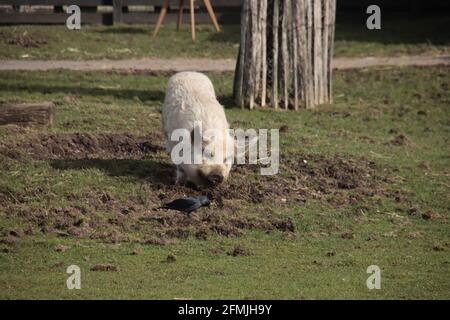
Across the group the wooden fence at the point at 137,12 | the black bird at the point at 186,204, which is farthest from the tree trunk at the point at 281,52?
the wooden fence at the point at 137,12

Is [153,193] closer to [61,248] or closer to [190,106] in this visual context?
[190,106]

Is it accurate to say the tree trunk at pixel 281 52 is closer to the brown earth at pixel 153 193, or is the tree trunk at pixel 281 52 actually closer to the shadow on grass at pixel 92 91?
the shadow on grass at pixel 92 91

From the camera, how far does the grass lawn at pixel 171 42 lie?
21.8 metres

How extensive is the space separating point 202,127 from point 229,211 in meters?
1.14

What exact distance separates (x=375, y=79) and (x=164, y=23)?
28.0 feet

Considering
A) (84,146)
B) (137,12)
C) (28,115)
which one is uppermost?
(137,12)

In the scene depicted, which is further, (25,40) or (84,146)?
(25,40)

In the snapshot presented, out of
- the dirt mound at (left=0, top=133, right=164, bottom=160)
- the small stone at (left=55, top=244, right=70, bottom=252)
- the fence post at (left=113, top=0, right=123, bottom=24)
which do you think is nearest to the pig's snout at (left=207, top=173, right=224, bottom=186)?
the dirt mound at (left=0, top=133, right=164, bottom=160)

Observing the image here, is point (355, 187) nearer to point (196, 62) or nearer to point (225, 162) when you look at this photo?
point (225, 162)

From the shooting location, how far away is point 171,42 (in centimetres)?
2341

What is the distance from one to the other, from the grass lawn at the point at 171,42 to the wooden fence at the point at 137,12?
0.86 meters

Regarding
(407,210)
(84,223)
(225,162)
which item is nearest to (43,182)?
(84,223)

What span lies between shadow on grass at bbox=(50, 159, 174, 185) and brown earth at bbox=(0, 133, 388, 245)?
0.01 m

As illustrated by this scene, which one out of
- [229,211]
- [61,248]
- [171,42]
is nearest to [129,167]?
[229,211]
